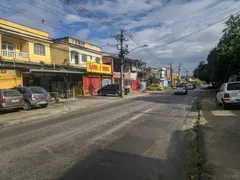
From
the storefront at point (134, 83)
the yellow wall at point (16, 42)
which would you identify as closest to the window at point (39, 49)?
the yellow wall at point (16, 42)

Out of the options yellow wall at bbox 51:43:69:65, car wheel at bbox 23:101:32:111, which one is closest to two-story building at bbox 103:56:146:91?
yellow wall at bbox 51:43:69:65

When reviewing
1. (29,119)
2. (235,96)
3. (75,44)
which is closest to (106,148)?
(29,119)

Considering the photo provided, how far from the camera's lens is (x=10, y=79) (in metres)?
17.5

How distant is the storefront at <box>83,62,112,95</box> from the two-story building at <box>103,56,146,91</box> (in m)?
4.14

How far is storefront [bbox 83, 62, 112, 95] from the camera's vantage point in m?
30.0

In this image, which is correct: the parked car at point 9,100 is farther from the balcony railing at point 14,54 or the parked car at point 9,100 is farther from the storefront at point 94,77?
the storefront at point 94,77

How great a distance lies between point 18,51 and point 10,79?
7.66 meters

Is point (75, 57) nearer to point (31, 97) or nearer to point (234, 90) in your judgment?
point (31, 97)

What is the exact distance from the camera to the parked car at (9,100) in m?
13.4

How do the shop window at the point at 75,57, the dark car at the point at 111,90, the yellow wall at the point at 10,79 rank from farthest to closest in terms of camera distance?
the shop window at the point at 75,57
the dark car at the point at 111,90
the yellow wall at the point at 10,79

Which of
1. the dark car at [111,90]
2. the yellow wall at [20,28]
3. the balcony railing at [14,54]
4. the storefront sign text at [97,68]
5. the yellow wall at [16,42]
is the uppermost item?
Result: the yellow wall at [20,28]

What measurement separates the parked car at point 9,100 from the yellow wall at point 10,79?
367 cm

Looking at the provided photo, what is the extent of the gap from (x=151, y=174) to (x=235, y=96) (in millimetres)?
10635

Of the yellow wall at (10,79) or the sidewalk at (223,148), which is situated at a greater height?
the yellow wall at (10,79)
